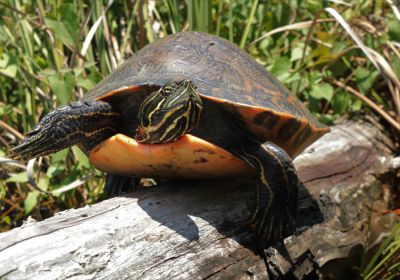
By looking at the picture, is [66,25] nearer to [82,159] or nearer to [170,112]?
[82,159]

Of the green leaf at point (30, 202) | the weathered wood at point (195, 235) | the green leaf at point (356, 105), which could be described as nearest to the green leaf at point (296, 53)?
the green leaf at point (356, 105)

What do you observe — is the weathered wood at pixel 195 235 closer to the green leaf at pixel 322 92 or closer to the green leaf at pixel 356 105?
the green leaf at pixel 322 92

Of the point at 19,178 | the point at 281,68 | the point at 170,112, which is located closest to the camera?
the point at 170,112

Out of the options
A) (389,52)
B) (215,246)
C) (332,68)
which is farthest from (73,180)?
(389,52)

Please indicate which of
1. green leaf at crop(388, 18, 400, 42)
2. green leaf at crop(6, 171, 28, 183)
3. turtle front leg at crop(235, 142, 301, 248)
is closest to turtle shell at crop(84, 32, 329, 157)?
turtle front leg at crop(235, 142, 301, 248)

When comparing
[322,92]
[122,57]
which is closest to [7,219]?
[122,57]

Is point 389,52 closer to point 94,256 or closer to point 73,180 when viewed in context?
A: point 73,180
